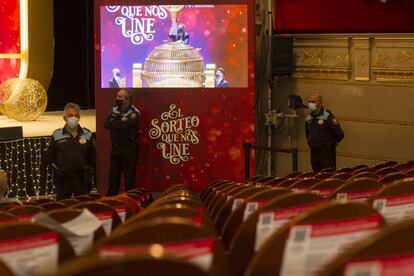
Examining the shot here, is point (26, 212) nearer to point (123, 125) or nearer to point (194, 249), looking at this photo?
point (194, 249)

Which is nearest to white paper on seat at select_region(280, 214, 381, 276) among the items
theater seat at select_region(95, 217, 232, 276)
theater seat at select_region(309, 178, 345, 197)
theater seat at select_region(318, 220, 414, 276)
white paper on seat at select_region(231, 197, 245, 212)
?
theater seat at select_region(95, 217, 232, 276)

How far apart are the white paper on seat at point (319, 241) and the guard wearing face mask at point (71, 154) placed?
6959 millimetres

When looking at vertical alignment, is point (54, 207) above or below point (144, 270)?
below

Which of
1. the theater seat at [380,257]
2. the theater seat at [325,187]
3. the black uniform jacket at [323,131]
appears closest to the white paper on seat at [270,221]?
the theater seat at [380,257]

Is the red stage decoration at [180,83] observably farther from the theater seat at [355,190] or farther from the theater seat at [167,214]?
the theater seat at [167,214]

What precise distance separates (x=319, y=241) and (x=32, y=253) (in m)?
0.74

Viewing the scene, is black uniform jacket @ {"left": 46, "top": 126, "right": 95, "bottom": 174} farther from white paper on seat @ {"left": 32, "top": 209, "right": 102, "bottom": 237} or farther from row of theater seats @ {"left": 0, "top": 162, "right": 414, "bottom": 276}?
white paper on seat @ {"left": 32, "top": 209, "right": 102, "bottom": 237}

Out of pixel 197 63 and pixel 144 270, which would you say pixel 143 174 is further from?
pixel 144 270

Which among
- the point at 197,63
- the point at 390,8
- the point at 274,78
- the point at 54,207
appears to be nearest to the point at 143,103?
the point at 197,63

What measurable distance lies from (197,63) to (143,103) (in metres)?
0.89

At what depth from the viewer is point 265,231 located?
2480 millimetres

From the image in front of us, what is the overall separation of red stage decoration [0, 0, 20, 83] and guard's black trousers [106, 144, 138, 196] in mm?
5300

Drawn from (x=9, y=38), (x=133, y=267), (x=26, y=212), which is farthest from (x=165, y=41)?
(x=133, y=267)

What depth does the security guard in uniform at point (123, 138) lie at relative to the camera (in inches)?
429
